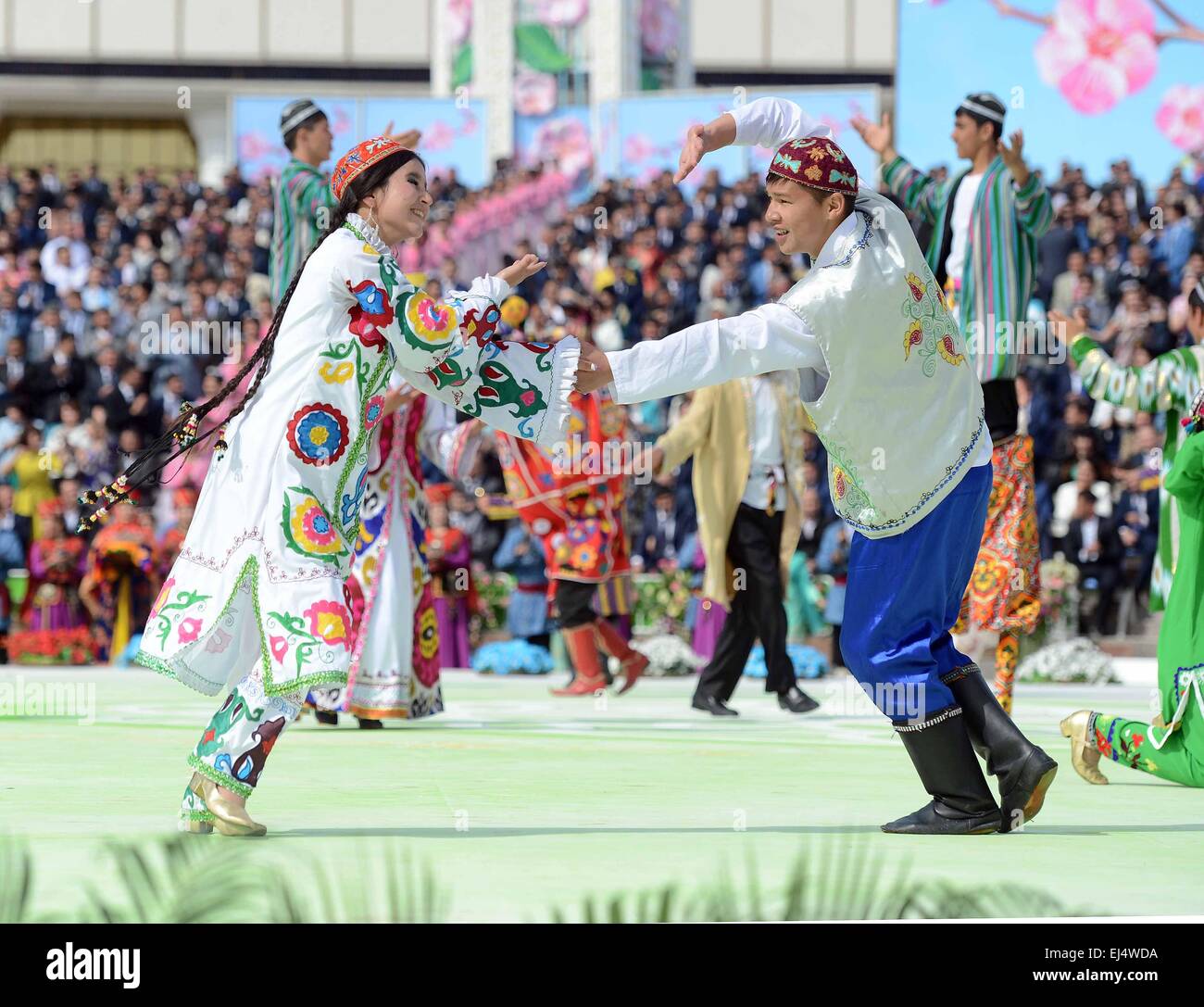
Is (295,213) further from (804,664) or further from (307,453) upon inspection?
(804,664)

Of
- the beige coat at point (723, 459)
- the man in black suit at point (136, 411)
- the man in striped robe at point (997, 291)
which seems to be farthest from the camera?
the man in black suit at point (136, 411)

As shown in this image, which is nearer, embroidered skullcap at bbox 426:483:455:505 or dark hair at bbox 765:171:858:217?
dark hair at bbox 765:171:858:217

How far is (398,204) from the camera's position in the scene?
5160 millimetres

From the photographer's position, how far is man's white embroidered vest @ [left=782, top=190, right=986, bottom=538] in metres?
4.74

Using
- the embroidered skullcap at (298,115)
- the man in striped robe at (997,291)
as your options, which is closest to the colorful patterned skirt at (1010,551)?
the man in striped robe at (997,291)

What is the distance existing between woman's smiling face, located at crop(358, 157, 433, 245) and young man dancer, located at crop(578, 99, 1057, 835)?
0.72 m

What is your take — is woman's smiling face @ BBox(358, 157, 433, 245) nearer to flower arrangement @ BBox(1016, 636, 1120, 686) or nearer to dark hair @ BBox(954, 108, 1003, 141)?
dark hair @ BBox(954, 108, 1003, 141)

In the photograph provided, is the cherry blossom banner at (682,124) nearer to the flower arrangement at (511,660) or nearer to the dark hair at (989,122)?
the flower arrangement at (511,660)

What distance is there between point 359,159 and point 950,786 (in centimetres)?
235

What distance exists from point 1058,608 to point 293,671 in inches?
400

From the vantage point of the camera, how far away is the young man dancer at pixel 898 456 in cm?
477

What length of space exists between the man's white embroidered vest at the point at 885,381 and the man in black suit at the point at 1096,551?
31.6ft

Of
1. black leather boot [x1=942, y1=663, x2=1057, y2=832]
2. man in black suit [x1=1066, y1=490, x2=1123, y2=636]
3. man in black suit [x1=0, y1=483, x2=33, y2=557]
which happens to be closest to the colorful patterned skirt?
black leather boot [x1=942, y1=663, x2=1057, y2=832]

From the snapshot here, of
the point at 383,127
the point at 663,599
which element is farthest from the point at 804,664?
the point at 383,127
